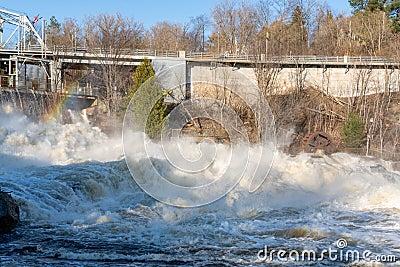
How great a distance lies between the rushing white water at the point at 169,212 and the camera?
10289 millimetres

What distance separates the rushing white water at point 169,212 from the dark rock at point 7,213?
0.27m

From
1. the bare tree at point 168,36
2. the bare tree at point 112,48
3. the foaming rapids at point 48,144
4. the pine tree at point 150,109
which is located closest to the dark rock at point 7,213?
the foaming rapids at point 48,144

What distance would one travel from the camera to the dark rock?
37.2 ft

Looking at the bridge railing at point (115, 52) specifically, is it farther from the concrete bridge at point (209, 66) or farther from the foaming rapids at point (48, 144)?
the foaming rapids at point (48, 144)

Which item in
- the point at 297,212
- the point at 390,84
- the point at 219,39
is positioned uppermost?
the point at 219,39

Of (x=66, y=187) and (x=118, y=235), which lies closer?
(x=118, y=235)

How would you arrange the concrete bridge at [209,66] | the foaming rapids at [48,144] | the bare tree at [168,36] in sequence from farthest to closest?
the bare tree at [168,36], the concrete bridge at [209,66], the foaming rapids at [48,144]

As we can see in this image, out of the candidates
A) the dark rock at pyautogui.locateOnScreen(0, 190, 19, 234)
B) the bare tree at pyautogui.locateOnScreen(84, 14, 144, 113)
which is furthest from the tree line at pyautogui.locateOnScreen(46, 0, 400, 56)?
the dark rock at pyautogui.locateOnScreen(0, 190, 19, 234)

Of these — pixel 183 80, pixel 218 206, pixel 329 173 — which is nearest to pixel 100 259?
pixel 218 206

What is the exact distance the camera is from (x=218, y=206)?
50.4 feet

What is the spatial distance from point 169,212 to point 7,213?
14.8 ft

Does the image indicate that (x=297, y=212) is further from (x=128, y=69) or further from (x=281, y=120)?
(x=128, y=69)

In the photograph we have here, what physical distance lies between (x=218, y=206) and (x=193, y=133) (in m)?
14.1

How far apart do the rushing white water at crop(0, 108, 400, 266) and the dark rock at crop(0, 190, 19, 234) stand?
0.27 meters
